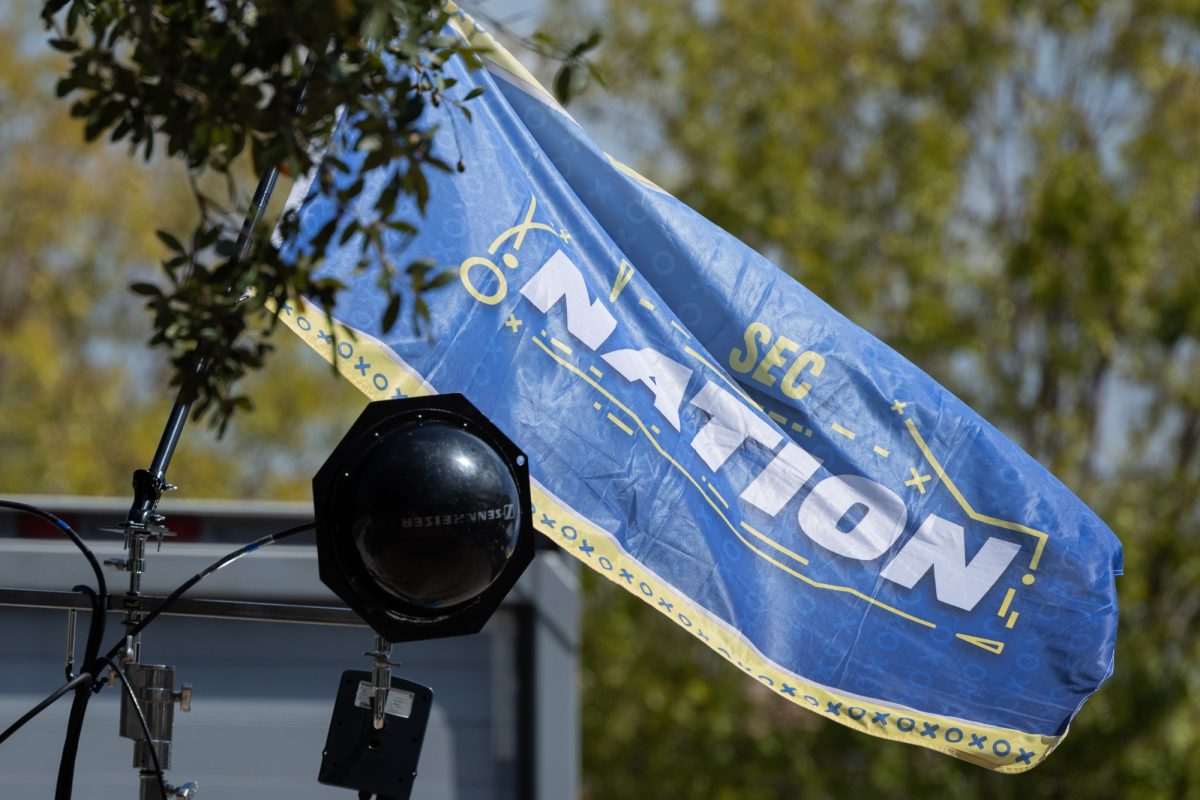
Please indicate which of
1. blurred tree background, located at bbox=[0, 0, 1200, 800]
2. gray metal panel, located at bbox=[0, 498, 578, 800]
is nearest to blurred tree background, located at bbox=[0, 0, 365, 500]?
blurred tree background, located at bbox=[0, 0, 1200, 800]

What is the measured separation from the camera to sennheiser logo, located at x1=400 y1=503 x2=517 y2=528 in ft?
10.0

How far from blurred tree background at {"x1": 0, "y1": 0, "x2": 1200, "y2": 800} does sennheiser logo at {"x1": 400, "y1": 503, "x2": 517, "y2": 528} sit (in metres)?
10.8

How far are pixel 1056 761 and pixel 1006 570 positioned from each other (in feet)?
33.3

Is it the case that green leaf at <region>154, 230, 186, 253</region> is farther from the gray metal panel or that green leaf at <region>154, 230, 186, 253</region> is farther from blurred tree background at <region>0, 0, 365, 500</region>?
blurred tree background at <region>0, 0, 365, 500</region>

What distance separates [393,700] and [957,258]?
38.6 feet

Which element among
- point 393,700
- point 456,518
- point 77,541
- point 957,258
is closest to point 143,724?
point 77,541

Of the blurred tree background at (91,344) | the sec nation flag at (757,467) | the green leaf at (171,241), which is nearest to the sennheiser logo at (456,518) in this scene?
the green leaf at (171,241)

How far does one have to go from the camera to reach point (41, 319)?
63.4ft

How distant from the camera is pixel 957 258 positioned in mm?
14391

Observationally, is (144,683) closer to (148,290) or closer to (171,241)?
(148,290)

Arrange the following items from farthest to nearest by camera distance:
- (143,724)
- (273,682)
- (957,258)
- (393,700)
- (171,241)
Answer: (957,258)
(273,682)
(393,700)
(143,724)
(171,241)

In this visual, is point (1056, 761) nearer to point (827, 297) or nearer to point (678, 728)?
point (678, 728)

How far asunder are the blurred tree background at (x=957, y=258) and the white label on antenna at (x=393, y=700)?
34.9 feet

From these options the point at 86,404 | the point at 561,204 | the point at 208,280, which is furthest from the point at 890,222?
the point at 208,280
